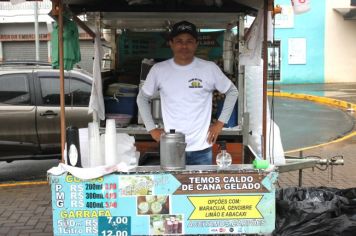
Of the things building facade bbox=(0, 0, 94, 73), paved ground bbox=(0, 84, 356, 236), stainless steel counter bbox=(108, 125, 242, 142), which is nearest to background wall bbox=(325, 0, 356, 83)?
building facade bbox=(0, 0, 94, 73)

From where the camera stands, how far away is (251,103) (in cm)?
593

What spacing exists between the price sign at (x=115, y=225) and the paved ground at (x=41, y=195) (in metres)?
1.92

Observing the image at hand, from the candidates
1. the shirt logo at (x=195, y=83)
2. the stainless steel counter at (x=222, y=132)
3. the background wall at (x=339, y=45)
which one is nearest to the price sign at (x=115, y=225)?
the shirt logo at (x=195, y=83)

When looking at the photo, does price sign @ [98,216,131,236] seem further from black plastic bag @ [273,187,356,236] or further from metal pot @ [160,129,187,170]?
black plastic bag @ [273,187,356,236]

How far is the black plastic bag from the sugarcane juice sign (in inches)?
29.8

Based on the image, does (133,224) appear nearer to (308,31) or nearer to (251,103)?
(251,103)

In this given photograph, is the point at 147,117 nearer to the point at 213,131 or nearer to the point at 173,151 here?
the point at 213,131

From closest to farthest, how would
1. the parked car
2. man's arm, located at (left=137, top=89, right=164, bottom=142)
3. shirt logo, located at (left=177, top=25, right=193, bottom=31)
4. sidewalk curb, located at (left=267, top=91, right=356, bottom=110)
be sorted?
1. shirt logo, located at (left=177, top=25, right=193, bottom=31)
2. man's arm, located at (left=137, top=89, right=164, bottom=142)
3. the parked car
4. sidewalk curb, located at (left=267, top=91, right=356, bottom=110)

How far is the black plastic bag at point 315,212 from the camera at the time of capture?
3.94 meters

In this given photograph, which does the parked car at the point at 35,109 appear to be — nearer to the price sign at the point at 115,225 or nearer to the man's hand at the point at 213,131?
the man's hand at the point at 213,131

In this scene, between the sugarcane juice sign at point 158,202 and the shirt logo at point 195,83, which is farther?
the shirt logo at point 195,83

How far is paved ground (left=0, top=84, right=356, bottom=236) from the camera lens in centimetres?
523

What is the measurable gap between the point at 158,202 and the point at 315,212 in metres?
1.55

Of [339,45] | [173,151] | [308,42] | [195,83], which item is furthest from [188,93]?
[339,45]
